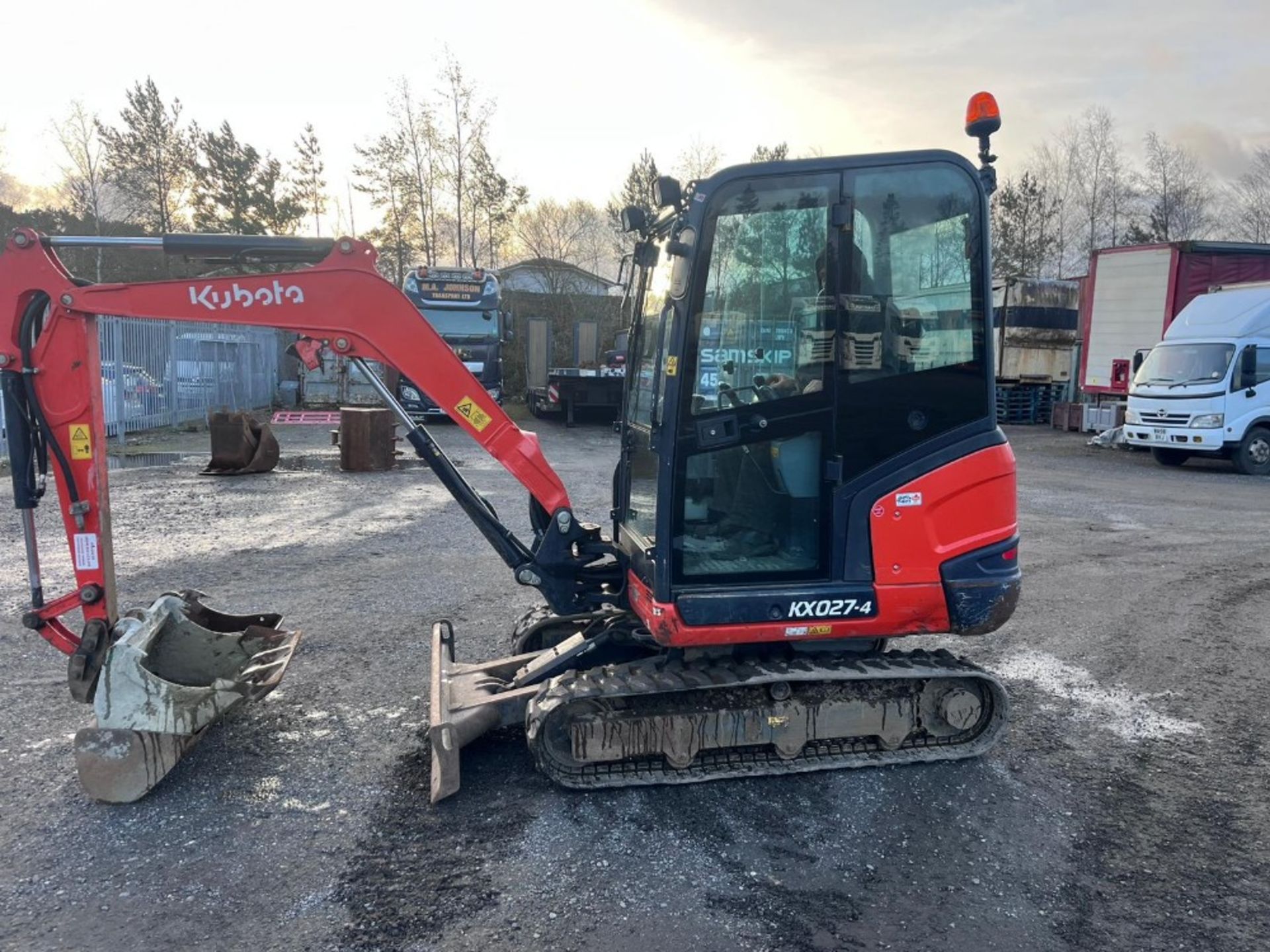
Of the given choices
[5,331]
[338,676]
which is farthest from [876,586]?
[5,331]

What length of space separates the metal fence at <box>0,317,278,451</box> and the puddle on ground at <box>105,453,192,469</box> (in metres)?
0.51

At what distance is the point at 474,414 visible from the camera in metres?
4.34

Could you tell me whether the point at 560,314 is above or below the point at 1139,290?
below

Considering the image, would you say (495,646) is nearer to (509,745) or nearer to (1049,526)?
(509,745)

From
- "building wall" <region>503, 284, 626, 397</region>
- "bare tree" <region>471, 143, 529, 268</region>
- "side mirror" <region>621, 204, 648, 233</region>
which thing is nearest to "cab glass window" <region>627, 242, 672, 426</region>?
"side mirror" <region>621, 204, 648, 233</region>

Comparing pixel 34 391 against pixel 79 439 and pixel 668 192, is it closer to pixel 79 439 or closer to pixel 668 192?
pixel 79 439

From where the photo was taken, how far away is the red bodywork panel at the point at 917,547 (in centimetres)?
400

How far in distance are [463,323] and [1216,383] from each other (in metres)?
14.9

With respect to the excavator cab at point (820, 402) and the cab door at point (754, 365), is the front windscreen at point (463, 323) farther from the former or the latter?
the cab door at point (754, 365)

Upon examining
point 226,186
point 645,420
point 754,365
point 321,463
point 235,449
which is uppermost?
point 226,186

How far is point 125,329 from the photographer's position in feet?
54.4

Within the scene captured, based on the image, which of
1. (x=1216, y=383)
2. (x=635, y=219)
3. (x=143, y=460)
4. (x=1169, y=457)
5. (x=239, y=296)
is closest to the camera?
(x=239, y=296)

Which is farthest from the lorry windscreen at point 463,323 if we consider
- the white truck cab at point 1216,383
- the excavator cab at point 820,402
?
the excavator cab at point 820,402

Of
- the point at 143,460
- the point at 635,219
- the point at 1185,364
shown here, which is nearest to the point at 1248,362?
the point at 1185,364
